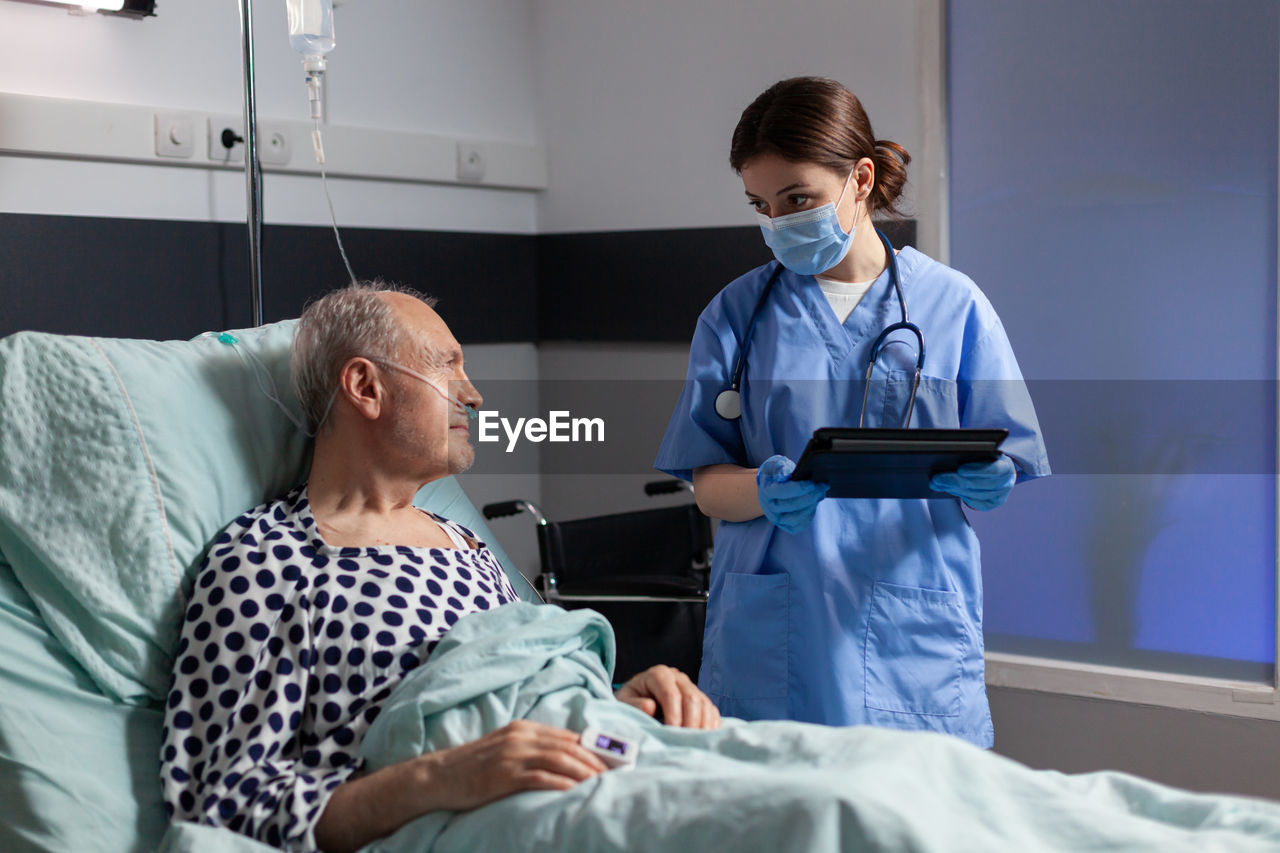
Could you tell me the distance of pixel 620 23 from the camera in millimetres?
3107

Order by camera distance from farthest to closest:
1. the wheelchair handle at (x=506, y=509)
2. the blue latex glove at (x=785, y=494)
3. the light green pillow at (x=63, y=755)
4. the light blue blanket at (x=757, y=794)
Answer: the wheelchair handle at (x=506, y=509), the blue latex glove at (x=785, y=494), the light green pillow at (x=63, y=755), the light blue blanket at (x=757, y=794)

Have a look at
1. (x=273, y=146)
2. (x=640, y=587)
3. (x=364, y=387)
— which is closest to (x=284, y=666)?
(x=364, y=387)

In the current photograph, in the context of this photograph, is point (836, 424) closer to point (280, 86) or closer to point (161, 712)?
point (161, 712)

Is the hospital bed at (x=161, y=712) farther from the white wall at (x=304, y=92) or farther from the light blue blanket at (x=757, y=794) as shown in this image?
the white wall at (x=304, y=92)

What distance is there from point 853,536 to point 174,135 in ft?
5.46

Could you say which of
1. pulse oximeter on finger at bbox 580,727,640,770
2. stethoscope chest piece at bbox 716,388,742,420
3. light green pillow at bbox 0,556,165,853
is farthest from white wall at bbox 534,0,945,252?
light green pillow at bbox 0,556,165,853

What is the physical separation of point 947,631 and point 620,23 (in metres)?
2.05


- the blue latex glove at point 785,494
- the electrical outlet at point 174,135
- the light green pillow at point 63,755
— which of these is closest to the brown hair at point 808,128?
the blue latex glove at point 785,494

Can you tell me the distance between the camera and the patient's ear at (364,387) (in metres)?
1.54

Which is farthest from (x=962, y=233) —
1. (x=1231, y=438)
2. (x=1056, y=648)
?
(x=1056, y=648)

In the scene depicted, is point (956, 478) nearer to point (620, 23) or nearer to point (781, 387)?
point (781, 387)

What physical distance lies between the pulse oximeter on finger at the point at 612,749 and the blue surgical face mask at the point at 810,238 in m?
0.79

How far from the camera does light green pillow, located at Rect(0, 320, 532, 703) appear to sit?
54.4 inches

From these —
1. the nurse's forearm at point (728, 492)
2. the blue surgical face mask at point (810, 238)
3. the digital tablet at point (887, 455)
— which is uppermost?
the blue surgical face mask at point (810, 238)
